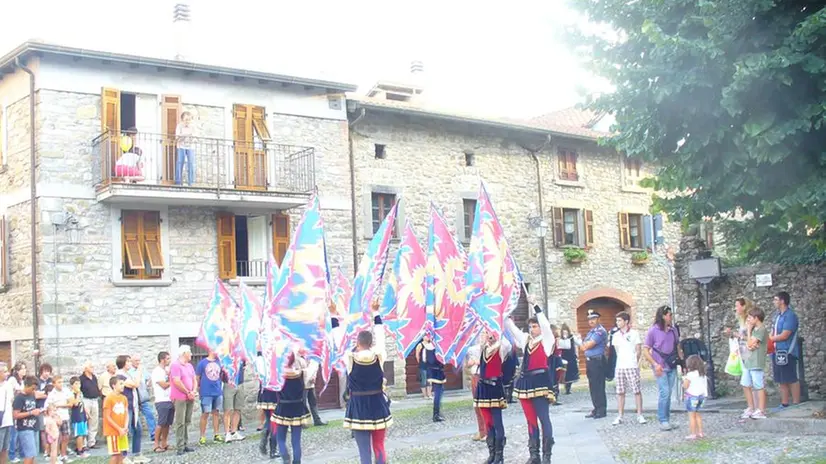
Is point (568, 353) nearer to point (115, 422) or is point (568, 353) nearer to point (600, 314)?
point (600, 314)

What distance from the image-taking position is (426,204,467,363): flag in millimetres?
13992

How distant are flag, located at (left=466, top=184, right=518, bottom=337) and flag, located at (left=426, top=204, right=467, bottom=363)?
1.46m

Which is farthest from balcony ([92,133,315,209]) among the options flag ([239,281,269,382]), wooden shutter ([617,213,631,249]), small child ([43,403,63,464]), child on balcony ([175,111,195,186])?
wooden shutter ([617,213,631,249])

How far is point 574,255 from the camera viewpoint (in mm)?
29078

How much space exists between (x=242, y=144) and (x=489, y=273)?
451 inches

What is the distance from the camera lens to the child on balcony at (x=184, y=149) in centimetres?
2122

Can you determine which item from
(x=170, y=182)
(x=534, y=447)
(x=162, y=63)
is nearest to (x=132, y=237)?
(x=170, y=182)

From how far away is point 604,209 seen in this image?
101 feet

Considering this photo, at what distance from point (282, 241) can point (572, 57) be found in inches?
522

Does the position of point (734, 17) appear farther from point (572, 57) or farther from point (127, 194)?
point (127, 194)

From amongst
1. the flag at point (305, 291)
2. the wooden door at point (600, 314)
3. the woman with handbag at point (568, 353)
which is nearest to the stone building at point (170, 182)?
the wooden door at point (600, 314)

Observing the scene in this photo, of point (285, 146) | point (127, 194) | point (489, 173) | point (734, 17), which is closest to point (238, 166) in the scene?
point (285, 146)

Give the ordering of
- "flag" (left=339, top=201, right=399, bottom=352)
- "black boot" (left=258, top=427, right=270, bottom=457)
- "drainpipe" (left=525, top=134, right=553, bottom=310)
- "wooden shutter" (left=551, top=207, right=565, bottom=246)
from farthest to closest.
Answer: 1. "wooden shutter" (left=551, top=207, right=565, bottom=246)
2. "drainpipe" (left=525, top=134, right=553, bottom=310)
3. "black boot" (left=258, top=427, right=270, bottom=457)
4. "flag" (left=339, top=201, right=399, bottom=352)

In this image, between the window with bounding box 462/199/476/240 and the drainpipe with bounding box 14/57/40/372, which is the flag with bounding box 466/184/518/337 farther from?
the window with bounding box 462/199/476/240
